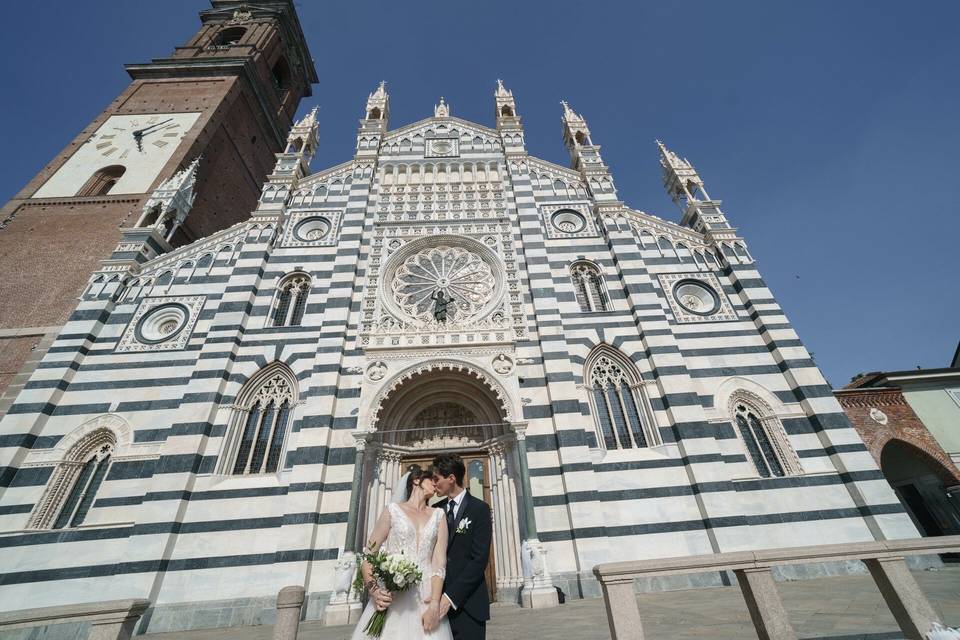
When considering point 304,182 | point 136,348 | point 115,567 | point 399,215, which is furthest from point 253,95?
point 115,567

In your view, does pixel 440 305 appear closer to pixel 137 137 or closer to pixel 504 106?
pixel 504 106

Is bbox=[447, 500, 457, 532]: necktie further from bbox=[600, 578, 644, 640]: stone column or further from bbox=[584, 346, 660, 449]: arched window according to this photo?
bbox=[584, 346, 660, 449]: arched window

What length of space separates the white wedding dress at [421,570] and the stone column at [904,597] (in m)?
4.29

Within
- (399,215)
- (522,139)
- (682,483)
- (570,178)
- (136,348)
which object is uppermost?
(522,139)

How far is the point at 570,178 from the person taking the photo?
54.0ft

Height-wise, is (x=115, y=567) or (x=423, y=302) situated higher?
(x=423, y=302)

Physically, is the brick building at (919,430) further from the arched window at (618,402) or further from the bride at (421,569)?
the bride at (421,569)

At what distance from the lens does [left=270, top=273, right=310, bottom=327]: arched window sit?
12.8 m

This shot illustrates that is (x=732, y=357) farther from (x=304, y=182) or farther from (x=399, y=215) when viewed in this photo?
(x=304, y=182)

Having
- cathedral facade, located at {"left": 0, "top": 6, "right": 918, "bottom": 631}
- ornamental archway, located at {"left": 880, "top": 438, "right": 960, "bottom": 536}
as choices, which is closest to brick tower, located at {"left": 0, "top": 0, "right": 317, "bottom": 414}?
cathedral facade, located at {"left": 0, "top": 6, "right": 918, "bottom": 631}

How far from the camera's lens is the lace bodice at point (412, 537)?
10.7 ft

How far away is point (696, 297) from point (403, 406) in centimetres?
1021

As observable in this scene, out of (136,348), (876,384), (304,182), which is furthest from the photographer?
(304,182)

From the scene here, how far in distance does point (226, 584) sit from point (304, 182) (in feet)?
43.9
